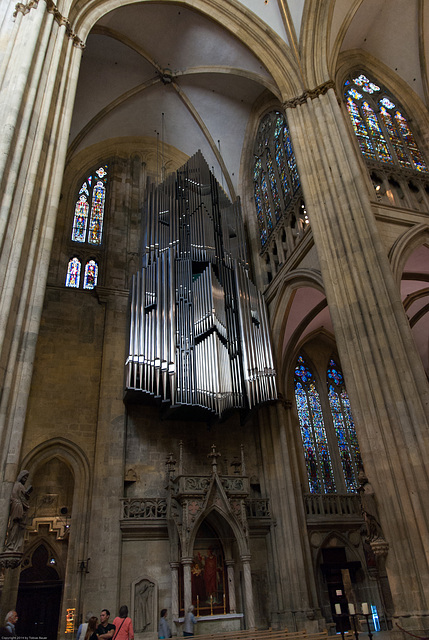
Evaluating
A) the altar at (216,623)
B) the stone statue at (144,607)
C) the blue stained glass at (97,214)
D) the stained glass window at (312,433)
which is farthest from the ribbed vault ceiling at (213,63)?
the stone statue at (144,607)

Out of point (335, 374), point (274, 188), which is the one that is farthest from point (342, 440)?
point (274, 188)

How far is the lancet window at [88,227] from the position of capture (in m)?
13.6

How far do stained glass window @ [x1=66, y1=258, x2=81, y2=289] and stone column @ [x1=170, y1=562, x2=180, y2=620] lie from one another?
25.2ft

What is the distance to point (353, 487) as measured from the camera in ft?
47.1

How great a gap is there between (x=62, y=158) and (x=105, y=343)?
18.1 feet

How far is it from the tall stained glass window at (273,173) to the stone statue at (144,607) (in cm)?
967

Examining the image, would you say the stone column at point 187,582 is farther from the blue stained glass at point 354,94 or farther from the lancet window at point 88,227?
the blue stained glass at point 354,94

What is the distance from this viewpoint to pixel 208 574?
34.1 ft

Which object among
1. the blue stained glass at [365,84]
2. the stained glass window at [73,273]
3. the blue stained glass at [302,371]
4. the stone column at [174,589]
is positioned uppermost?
the blue stained glass at [365,84]

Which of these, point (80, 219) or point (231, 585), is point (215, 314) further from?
point (231, 585)

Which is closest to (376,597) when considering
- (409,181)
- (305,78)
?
(409,181)

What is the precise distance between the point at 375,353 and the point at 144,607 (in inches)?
279

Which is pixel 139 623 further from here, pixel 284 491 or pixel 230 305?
pixel 230 305

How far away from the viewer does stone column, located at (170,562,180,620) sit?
31.4ft
